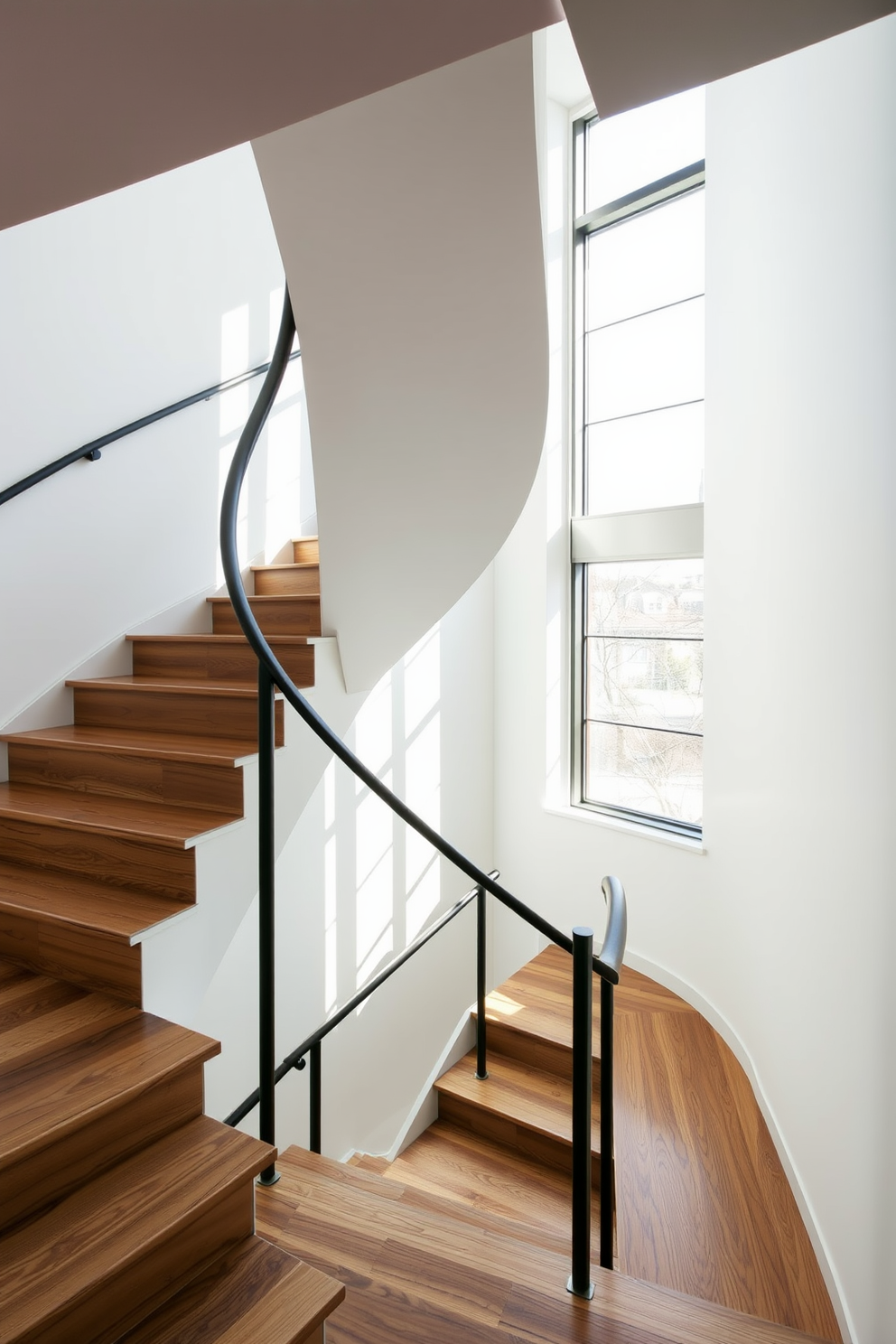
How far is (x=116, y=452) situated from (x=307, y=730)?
5.29 ft

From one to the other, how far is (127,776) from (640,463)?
3.12 meters

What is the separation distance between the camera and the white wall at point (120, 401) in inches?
107

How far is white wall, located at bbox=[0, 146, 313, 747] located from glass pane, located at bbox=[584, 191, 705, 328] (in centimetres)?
184

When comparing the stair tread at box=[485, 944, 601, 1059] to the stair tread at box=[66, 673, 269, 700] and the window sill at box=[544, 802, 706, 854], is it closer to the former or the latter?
the window sill at box=[544, 802, 706, 854]

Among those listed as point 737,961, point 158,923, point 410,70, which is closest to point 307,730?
point 158,923

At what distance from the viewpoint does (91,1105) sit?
1312mm

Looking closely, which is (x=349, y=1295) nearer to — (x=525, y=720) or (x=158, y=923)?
(x=158, y=923)

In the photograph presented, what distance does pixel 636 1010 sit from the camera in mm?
3500

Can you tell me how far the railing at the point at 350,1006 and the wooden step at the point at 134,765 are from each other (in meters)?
0.36

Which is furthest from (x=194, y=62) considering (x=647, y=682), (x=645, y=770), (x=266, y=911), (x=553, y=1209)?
(x=645, y=770)

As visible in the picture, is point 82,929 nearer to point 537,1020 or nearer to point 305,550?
point 537,1020

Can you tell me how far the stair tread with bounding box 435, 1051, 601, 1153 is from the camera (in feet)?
9.63

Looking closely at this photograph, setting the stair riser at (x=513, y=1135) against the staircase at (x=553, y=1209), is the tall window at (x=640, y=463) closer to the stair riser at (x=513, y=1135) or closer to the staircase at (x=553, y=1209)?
the staircase at (x=553, y=1209)

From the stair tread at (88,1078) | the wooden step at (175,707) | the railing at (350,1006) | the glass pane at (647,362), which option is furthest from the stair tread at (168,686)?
the glass pane at (647,362)
